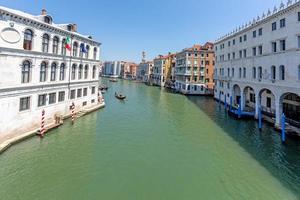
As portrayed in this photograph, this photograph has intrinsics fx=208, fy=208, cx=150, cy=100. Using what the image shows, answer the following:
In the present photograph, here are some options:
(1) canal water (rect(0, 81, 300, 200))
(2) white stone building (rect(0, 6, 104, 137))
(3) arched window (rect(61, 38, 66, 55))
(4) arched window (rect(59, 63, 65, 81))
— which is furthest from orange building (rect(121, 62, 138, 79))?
(1) canal water (rect(0, 81, 300, 200))

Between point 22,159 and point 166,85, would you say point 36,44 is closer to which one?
point 22,159

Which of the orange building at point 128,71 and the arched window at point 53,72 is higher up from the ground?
the orange building at point 128,71

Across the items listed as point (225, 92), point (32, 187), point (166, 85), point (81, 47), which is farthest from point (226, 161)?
point (166, 85)

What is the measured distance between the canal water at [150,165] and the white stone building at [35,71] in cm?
239

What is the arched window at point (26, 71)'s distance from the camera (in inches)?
685

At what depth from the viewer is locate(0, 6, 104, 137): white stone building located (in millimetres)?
15477

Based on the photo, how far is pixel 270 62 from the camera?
966 inches

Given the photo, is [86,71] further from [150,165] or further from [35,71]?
[150,165]

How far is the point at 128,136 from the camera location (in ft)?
64.4

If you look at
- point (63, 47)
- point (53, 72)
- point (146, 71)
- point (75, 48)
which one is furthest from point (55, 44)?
point (146, 71)

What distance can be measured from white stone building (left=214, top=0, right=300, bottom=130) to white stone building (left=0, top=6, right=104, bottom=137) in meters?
22.8

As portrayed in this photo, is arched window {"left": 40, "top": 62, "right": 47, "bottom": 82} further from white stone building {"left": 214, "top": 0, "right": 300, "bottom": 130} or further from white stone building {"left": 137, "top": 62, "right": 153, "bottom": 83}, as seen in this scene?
white stone building {"left": 137, "top": 62, "right": 153, "bottom": 83}

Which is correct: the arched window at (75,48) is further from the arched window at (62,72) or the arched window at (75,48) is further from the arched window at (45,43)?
the arched window at (45,43)

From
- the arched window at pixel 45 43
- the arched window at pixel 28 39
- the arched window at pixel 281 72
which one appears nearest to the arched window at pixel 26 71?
the arched window at pixel 28 39
